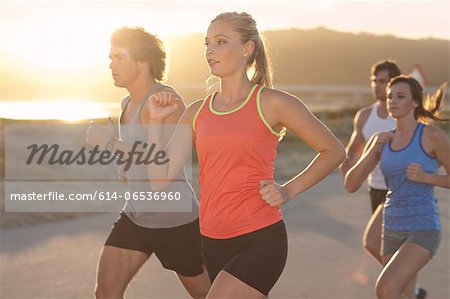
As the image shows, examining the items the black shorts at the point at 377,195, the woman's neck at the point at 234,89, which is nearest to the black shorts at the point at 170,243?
the woman's neck at the point at 234,89

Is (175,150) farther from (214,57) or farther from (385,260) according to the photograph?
(385,260)

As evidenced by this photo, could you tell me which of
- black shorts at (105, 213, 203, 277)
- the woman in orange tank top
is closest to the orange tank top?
the woman in orange tank top

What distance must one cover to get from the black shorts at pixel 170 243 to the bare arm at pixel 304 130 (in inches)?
37.1

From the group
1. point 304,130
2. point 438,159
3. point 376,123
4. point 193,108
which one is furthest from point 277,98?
point 376,123

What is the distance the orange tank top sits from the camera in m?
3.40

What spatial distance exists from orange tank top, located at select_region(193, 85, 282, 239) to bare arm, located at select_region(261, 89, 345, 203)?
0.18ft

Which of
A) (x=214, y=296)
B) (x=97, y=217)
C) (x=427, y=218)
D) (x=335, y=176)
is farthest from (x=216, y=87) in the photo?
(x=335, y=176)

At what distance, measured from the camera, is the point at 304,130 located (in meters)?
3.46

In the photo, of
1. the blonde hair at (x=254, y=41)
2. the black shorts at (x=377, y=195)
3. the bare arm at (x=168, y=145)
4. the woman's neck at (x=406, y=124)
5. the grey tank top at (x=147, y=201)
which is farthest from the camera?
the black shorts at (x=377, y=195)

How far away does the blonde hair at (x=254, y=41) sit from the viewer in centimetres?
357

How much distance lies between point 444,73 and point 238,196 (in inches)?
5324

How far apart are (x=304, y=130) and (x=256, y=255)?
543 mm

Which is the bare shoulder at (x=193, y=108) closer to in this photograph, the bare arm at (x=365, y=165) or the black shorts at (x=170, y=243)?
the black shorts at (x=170, y=243)

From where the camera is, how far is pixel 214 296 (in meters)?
3.32
